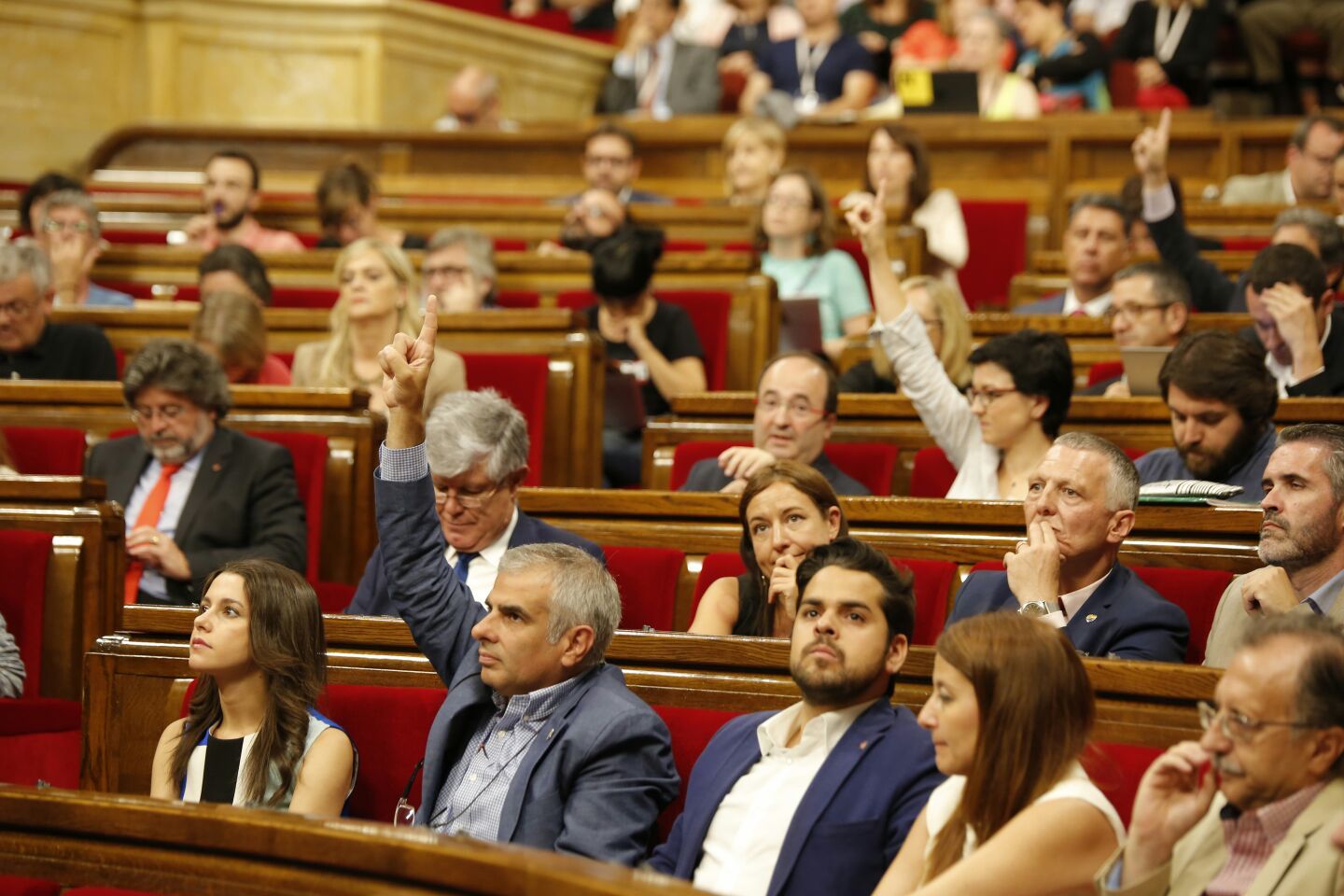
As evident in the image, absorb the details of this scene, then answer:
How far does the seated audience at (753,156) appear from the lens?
11.0 feet

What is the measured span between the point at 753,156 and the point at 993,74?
93 cm

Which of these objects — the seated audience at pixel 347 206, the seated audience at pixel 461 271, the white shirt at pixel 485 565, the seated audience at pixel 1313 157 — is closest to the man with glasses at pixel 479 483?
the white shirt at pixel 485 565

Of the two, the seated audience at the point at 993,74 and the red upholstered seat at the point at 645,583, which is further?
the seated audience at the point at 993,74

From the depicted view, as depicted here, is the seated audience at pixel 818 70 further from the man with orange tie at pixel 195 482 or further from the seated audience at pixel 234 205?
the man with orange tie at pixel 195 482

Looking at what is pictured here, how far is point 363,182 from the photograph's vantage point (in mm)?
3207

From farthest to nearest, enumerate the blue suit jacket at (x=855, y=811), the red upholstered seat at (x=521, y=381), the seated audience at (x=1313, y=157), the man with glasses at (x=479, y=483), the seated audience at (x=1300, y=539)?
the seated audience at (x=1313, y=157)
the red upholstered seat at (x=521, y=381)
the man with glasses at (x=479, y=483)
the seated audience at (x=1300, y=539)
the blue suit jacket at (x=855, y=811)

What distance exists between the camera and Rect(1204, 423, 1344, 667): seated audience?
1.36m

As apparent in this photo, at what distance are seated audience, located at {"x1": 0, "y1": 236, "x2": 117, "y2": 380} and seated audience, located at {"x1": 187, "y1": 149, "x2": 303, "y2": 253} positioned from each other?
0.77 metres

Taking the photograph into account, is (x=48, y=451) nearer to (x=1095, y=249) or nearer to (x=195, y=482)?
(x=195, y=482)

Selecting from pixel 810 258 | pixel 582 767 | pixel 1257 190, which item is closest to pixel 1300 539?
pixel 582 767

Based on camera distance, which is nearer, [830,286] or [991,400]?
[991,400]

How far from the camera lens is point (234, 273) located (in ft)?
8.95

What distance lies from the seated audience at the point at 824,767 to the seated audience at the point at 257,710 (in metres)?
0.31

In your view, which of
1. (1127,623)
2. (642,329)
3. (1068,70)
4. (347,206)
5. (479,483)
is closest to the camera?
(1127,623)
